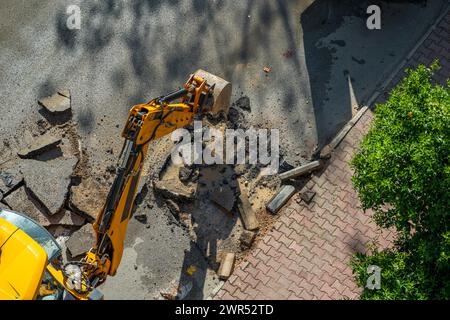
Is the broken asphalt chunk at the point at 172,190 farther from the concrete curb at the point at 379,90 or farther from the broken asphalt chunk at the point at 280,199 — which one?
the concrete curb at the point at 379,90

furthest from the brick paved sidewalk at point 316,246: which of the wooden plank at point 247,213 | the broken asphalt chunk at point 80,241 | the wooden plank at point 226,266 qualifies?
the broken asphalt chunk at point 80,241

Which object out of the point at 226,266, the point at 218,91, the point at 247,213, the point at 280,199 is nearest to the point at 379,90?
the point at 280,199

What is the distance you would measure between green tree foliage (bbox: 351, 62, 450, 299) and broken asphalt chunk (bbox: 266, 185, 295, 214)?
2967mm

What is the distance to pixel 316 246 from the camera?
1220cm

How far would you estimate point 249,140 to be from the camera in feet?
42.9

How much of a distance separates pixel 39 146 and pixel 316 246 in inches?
212

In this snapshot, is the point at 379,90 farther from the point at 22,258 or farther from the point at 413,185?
the point at 22,258

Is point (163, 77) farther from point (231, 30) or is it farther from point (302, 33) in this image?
point (302, 33)

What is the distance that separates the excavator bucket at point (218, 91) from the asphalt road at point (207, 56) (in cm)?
99

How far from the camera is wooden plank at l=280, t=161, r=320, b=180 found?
12695 mm

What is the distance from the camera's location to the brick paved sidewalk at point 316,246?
11.9m

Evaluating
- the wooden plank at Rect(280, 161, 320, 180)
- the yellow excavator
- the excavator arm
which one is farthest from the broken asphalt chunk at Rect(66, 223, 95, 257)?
the wooden plank at Rect(280, 161, 320, 180)

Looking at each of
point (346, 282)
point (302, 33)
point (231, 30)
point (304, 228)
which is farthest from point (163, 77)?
point (346, 282)

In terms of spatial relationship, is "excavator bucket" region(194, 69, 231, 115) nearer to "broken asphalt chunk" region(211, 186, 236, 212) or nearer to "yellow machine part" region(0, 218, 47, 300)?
"broken asphalt chunk" region(211, 186, 236, 212)
